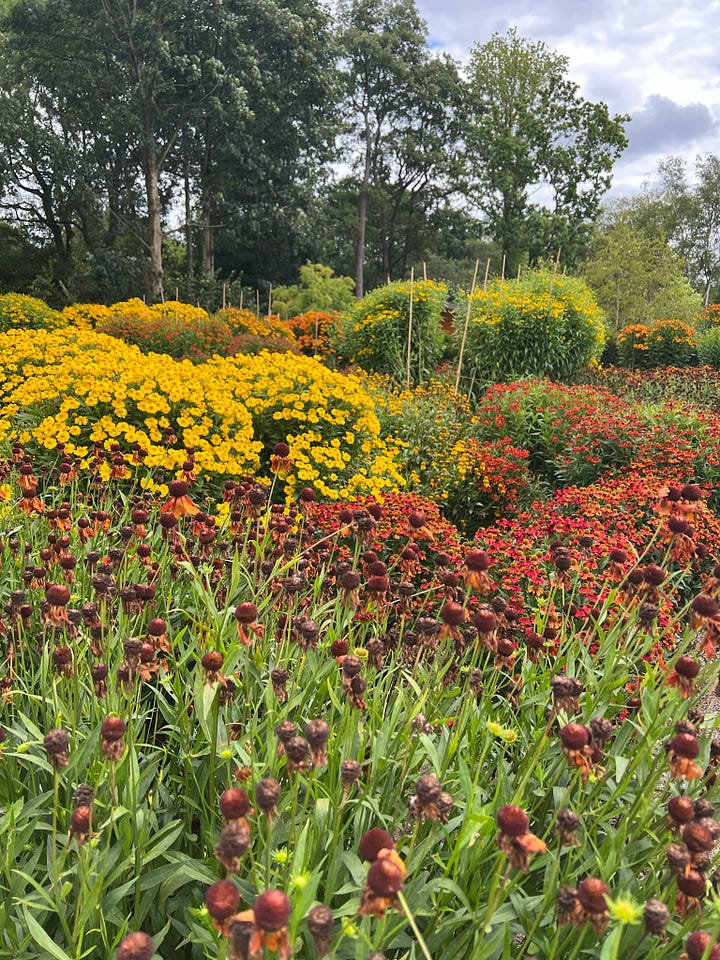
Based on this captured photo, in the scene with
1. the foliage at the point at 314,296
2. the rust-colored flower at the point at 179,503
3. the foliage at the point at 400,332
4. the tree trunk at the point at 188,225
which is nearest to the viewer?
the rust-colored flower at the point at 179,503

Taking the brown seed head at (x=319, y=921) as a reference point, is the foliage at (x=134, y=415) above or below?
above

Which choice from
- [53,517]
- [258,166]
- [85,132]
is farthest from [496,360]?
[85,132]

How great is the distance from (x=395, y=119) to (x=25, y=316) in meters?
21.4

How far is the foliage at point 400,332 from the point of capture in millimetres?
10008

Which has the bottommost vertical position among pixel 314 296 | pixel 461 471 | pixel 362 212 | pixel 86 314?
pixel 461 471

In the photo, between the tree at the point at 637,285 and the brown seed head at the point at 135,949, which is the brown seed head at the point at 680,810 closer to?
the brown seed head at the point at 135,949

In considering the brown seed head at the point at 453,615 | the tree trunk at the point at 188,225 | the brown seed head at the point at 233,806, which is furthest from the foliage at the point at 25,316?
the brown seed head at the point at 233,806

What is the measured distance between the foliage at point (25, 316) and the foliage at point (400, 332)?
5.23 meters

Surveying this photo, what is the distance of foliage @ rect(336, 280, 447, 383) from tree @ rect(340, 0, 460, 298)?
15.9 m

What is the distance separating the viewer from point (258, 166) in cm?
1823

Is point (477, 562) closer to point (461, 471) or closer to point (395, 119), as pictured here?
point (461, 471)

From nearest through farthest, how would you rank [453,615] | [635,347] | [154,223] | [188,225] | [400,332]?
[453,615] < [400,332] < [635,347] < [154,223] < [188,225]

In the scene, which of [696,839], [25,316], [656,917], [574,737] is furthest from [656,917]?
[25,316]

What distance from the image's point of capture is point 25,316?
11.6 metres
